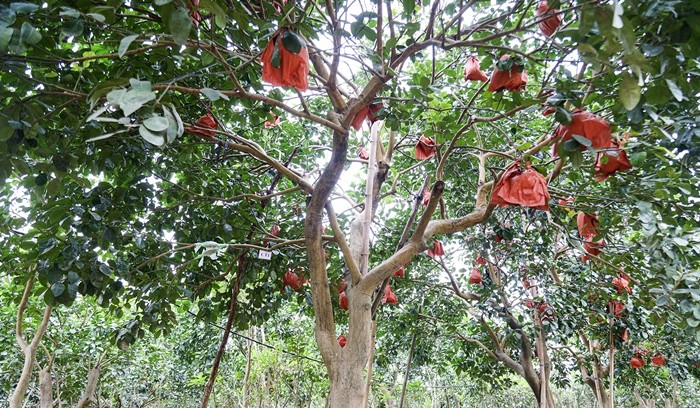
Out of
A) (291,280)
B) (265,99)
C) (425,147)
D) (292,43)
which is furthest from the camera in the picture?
(291,280)

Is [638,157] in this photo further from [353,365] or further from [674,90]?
[353,365]

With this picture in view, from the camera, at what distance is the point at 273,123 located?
2508mm

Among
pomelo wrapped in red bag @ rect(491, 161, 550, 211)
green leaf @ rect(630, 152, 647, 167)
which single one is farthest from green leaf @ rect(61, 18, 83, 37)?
green leaf @ rect(630, 152, 647, 167)

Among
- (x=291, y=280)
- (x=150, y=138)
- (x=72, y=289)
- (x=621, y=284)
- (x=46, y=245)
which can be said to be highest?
(x=621, y=284)

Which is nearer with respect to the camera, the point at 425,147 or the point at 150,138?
→ the point at 150,138

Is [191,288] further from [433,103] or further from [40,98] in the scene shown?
[433,103]

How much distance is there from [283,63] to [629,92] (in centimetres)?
84

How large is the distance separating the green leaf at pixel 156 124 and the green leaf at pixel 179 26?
0.21m

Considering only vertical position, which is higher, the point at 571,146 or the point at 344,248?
the point at 344,248

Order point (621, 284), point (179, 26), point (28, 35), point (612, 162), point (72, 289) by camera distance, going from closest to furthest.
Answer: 1. point (179, 26)
2. point (28, 35)
3. point (612, 162)
4. point (72, 289)
5. point (621, 284)

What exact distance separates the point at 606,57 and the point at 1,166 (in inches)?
68.6

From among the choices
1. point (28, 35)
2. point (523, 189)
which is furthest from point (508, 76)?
point (28, 35)

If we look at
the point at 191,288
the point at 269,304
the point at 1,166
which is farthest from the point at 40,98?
the point at 269,304

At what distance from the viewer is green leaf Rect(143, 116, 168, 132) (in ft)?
2.42
